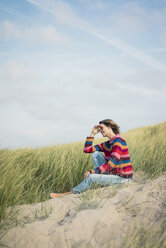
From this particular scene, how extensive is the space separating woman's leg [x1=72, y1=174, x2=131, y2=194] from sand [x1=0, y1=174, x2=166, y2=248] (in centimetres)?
54

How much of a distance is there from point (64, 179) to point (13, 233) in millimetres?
2157

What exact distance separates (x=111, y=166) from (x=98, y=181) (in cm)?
31

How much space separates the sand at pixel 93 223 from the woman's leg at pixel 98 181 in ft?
1.76

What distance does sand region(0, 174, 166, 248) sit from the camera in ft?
6.47

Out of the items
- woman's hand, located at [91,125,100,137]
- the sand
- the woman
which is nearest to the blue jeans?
the woman

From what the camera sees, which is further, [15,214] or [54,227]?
[15,214]

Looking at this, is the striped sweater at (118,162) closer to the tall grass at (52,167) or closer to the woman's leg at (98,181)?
the woman's leg at (98,181)

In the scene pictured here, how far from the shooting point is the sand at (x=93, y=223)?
1.97 m

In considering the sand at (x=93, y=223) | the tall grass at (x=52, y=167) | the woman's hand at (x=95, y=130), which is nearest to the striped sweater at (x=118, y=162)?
the woman's hand at (x=95, y=130)

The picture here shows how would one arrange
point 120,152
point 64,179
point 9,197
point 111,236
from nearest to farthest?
point 111,236 < point 9,197 < point 120,152 < point 64,179

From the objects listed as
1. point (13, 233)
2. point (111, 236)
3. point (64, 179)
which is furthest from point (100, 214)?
point (64, 179)

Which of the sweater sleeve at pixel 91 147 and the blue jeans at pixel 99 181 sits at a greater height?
the sweater sleeve at pixel 91 147

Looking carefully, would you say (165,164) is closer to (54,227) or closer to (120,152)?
(120,152)

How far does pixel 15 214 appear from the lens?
271 centimetres
